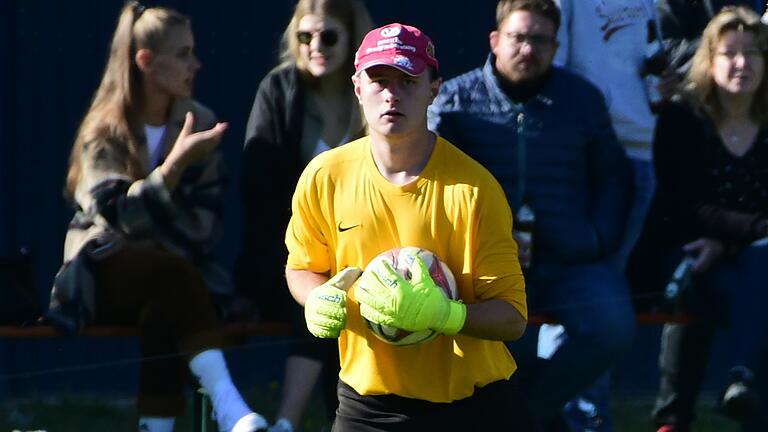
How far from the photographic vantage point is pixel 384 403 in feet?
14.6

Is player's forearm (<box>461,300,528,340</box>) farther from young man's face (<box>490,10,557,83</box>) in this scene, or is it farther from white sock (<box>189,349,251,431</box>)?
young man's face (<box>490,10,557,83</box>)

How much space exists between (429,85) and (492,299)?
0.60 meters

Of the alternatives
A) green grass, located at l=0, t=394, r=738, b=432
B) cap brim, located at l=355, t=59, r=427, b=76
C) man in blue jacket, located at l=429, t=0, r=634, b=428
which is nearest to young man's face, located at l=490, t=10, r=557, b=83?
man in blue jacket, located at l=429, t=0, r=634, b=428

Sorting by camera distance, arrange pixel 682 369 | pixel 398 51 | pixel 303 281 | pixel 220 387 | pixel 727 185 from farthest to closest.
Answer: pixel 682 369 < pixel 727 185 < pixel 220 387 < pixel 303 281 < pixel 398 51

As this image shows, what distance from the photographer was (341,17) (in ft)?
19.7

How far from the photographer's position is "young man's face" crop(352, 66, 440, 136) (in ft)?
14.1

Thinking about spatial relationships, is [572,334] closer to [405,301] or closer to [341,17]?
[341,17]

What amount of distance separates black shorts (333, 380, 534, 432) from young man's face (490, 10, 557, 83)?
176cm

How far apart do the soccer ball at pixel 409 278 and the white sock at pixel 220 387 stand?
1.49m

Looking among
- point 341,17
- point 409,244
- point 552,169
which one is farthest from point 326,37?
point 409,244

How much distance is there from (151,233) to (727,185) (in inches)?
85.8

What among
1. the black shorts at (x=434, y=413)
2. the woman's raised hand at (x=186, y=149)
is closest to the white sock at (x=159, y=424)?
the woman's raised hand at (x=186, y=149)

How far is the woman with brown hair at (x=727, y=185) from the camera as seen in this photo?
6285 millimetres

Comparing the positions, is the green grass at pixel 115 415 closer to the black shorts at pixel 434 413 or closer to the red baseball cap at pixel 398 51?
the black shorts at pixel 434 413
